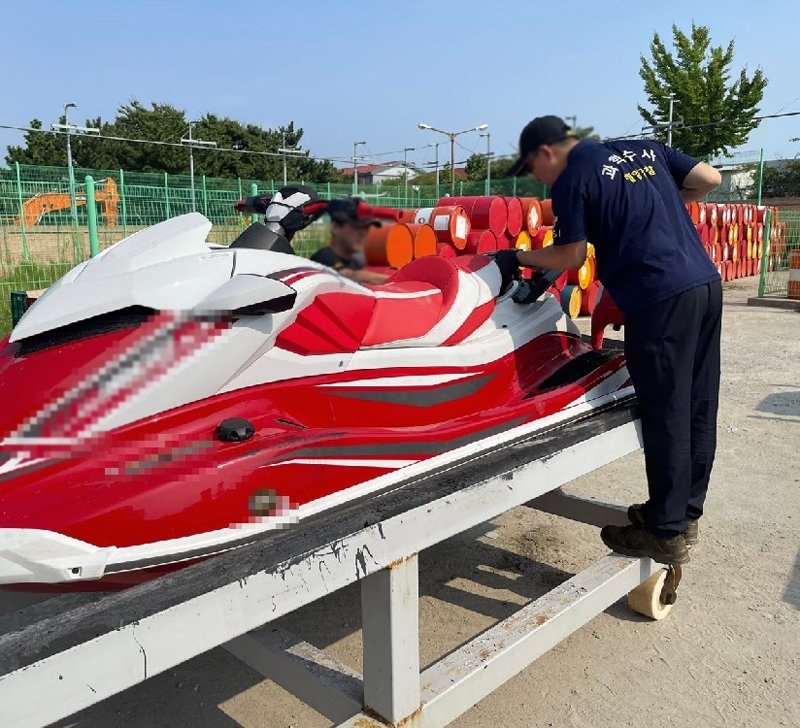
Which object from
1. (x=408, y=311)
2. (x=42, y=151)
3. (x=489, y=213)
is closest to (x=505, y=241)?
(x=489, y=213)

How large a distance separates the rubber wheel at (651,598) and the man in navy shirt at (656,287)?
0.16 metres

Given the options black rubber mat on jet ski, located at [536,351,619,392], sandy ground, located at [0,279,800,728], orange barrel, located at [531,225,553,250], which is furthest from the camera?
orange barrel, located at [531,225,553,250]

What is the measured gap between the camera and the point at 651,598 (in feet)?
8.85

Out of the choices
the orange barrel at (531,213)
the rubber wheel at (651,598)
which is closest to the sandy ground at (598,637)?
the rubber wheel at (651,598)

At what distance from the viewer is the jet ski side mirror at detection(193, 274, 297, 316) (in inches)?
68.3

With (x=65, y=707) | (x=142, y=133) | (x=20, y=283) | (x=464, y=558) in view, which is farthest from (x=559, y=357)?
(x=142, y=133)

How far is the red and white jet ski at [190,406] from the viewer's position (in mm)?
1585

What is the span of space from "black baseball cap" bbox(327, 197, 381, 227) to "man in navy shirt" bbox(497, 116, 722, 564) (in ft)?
3.81

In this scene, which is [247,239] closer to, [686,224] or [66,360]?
[66,360]

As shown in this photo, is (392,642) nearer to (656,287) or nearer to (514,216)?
(656,287)

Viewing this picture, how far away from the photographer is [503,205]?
8875 mm

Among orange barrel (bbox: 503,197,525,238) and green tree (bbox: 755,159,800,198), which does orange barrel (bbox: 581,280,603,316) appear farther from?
green tree (bbox: 755,159,800,198)

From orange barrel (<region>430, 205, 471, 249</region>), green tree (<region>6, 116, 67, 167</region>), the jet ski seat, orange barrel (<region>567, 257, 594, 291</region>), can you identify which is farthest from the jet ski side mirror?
green tree (<region>6, 116, 67, 167</region>)

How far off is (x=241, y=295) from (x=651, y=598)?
194 centimetres
